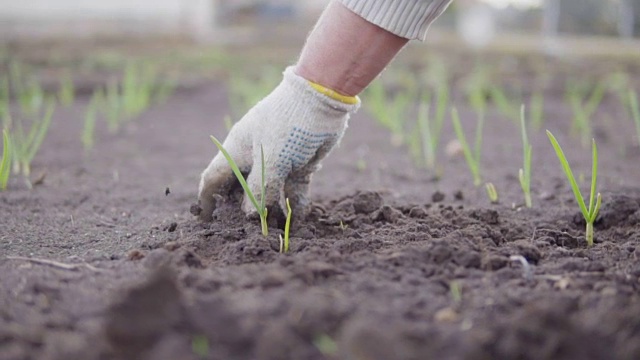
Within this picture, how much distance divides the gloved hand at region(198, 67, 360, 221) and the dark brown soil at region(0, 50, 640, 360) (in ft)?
0.30

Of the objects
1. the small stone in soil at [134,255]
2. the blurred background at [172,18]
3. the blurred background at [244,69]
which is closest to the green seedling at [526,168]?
the blurred background at [244,69]

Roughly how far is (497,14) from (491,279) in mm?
14306

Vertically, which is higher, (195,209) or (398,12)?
(398,12)

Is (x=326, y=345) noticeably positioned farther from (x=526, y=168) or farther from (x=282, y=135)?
(x=526, y=168)

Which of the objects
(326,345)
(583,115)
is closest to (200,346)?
(326,345)

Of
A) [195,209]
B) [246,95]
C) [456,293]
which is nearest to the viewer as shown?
[456,293]

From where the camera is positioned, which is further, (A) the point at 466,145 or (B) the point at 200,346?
(A) the point at 466,145

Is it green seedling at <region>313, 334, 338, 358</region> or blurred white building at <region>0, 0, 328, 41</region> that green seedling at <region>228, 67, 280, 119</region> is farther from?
blurred white building at <region>0, 0, 328, 41</region>

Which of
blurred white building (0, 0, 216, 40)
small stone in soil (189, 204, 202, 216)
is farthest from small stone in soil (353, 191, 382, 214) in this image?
blurred white building (0, 0, 216, 40)

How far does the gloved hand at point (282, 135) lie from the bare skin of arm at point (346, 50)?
0.10ft

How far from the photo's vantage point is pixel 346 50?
4.73ft

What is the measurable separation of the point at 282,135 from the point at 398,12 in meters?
0.37

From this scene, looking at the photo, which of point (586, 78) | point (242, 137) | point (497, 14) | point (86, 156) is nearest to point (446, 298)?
point (242, 137)

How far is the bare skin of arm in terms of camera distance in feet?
4.69
